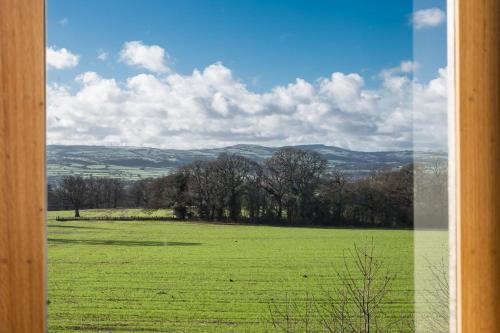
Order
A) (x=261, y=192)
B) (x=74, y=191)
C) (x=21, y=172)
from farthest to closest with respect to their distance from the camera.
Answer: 1. (x=261, y=192)
2. (x=74, y=191)
3. (x=21, y=172)

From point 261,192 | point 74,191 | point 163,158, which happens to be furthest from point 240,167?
point 74,191

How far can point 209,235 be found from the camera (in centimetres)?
229

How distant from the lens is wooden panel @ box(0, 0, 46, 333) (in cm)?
165

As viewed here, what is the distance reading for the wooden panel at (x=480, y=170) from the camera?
1721 mm

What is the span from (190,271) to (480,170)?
1.25 meters

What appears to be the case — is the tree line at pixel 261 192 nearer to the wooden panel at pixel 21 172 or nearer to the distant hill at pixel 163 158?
the distant hill at pixel 163 158

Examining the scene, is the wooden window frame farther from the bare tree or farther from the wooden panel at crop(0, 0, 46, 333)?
the bare tree

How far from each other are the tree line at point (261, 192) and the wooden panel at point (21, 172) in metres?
0.56

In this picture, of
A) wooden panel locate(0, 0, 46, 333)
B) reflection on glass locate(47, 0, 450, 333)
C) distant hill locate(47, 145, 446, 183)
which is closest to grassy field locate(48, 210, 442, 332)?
reflection on glass locate(47, 0, 450, 333)

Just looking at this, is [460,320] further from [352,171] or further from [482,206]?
[352,171]

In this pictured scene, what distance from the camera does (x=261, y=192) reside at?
2.34m

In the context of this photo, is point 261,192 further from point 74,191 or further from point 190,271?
point 74,191

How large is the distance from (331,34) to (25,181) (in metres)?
1.44

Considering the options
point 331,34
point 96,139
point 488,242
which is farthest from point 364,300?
point 96,139
